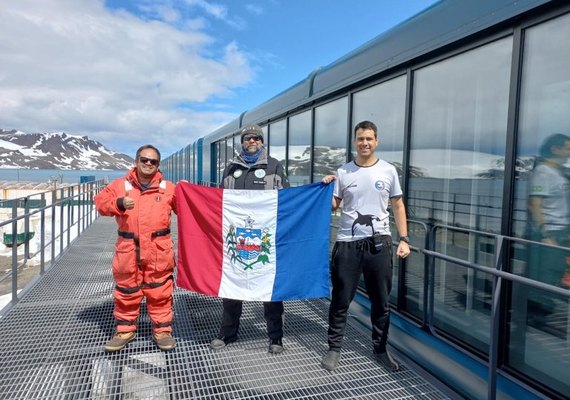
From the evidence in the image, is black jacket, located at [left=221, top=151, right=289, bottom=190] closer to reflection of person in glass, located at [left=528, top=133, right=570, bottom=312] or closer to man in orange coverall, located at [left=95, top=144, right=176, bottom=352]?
man in orange coverall, located at [left=95, top=144, right=176, bottom=352]

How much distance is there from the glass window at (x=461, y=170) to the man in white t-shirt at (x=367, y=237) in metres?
0.48

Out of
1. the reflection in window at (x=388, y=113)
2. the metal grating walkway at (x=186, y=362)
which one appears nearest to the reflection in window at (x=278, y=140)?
the reflection in window at (x=388, y=113)

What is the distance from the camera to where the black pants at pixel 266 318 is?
3205 millimetres

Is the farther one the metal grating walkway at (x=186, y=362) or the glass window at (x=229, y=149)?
the glass window at (x=229, y=149)

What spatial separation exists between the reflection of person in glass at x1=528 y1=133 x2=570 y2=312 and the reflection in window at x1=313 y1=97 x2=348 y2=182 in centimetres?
234

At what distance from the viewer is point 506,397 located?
243 centimetres

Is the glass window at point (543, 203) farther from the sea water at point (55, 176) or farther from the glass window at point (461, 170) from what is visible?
the sea water at point (55, 176)

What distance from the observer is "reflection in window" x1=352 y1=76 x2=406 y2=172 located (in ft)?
11.7

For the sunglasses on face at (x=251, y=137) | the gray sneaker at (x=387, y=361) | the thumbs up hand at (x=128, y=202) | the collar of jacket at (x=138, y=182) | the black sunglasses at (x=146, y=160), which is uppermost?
the sunglasses on face at (x=251, y=137)

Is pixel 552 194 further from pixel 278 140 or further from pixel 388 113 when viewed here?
pixel 278 140

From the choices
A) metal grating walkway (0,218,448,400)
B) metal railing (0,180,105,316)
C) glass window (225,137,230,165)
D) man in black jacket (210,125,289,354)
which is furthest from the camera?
glass window (225,137,230,165)

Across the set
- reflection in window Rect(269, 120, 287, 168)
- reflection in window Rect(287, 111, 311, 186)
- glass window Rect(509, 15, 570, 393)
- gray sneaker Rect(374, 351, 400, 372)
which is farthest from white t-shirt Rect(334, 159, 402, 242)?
reflection in window Rect(269, 120, 287, 168)

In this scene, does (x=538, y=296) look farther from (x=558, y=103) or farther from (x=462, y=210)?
(x=558, y=103)

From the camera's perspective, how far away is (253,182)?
332 centimetres
